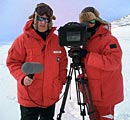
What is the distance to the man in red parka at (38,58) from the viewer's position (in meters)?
3.20

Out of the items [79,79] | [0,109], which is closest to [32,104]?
[79,79]

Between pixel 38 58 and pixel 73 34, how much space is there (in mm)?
520

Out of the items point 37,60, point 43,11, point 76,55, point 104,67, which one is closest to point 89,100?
point 104,67

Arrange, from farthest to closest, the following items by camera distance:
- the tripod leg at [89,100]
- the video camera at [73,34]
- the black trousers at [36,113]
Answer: the black trousers at [36,113] < the tripod leg at [89,100] < the video camera at [73,34]

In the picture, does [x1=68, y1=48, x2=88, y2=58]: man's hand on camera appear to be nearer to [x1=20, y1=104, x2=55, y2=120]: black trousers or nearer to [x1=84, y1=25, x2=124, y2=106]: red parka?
[x1=84, y1=25, x2=124, y2=106]: red parka

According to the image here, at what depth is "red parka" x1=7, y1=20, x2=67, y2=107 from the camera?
3.20 meters

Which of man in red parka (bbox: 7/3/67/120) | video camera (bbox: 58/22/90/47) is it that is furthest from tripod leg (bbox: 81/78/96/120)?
video camera (bbox: 58/22/90/47)

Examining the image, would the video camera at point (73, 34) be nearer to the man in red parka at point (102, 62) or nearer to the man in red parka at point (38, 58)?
the man in red parka at point (102, 62)

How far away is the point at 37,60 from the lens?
3.20 meters

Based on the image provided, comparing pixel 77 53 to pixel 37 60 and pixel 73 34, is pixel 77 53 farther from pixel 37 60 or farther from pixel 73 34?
pixel 37 60

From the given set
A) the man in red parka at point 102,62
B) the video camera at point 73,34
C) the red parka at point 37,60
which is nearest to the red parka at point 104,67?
the man in red parka at point 102,62

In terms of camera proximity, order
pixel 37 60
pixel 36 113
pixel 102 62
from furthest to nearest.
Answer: pixel 36 113
pixel 37 60
pixel 102 62

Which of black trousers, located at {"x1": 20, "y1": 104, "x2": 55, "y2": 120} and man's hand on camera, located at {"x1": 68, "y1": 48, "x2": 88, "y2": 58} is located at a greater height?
man's hand on camera, located at {"x1": 68, "y1": 48, "x2": 88, "y2": 58}

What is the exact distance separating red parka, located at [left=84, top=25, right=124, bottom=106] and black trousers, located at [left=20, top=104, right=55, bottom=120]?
610 mm
